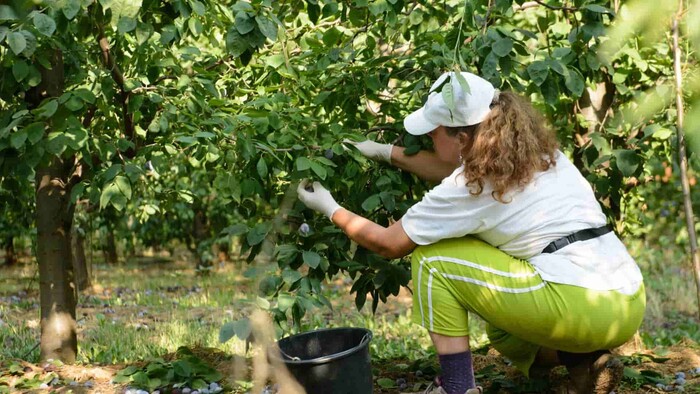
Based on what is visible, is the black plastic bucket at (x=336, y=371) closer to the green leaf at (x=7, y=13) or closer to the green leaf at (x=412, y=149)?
the green leaf at (x=412, y=149)

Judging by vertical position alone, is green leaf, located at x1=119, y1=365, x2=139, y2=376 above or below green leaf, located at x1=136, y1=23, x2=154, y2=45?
below

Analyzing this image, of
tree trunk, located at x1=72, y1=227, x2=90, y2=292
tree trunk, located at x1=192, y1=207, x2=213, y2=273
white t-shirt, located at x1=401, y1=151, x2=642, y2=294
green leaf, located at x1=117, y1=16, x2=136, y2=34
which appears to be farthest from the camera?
tree trunk, located at x1=192, y1=207, x2=213, y2=273

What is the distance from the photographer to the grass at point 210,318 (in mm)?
3721

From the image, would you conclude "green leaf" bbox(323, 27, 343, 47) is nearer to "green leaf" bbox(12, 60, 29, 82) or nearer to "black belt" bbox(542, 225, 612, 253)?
"green leaf" bbox(12, 60, 29, 82)

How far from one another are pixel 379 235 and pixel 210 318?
3.01m

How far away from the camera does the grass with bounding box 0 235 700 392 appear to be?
3721 millimetres

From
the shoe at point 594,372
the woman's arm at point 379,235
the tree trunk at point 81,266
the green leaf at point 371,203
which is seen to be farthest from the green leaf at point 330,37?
the tree trunk at point 81,266

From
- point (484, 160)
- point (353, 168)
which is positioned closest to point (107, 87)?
point (353, 168)

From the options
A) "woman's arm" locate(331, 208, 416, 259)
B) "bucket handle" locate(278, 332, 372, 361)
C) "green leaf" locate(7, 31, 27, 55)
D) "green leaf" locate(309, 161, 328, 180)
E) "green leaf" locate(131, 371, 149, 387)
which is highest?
"green leaf" locate(7, 31, 27, 55)

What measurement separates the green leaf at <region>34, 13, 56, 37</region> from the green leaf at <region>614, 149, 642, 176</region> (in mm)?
1865

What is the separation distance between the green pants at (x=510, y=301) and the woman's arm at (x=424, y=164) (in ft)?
1.32

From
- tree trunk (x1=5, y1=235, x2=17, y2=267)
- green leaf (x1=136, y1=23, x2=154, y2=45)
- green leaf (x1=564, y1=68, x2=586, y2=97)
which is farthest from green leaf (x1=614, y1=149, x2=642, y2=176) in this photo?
tree trunk (x1=5, y1=235, x2=17, y2=267)

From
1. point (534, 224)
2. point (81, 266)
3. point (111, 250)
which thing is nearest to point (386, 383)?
point (534, 224)

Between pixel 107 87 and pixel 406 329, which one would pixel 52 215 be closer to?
pixel 107 87
